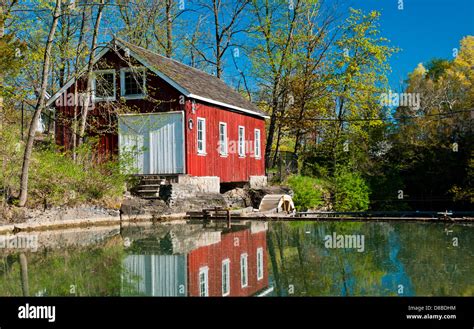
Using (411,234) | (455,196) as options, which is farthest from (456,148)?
(411,234)

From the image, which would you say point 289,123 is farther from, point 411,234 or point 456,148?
point 411,234

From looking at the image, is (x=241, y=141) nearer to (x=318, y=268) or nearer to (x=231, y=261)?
(x=231, y=261)

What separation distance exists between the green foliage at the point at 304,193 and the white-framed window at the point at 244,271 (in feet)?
56.2

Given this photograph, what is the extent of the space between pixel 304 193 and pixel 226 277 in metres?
19.7

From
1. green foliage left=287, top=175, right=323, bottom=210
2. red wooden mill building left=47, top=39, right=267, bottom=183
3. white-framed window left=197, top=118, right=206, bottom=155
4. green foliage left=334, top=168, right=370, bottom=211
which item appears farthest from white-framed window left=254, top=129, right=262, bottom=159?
white-framed window left=197, top=118, right=206, bottom=155

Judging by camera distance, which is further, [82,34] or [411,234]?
[82,34]

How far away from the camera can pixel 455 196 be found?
29.1 metres

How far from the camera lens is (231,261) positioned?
36.1 ft

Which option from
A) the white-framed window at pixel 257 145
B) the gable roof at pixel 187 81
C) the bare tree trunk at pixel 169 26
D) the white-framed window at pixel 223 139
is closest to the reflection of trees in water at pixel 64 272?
the gable roof at pixel 187 81

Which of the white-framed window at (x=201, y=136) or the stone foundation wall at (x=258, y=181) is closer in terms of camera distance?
the white-framed window at (x=201, y=136)

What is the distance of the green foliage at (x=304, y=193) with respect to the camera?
28.7 metres

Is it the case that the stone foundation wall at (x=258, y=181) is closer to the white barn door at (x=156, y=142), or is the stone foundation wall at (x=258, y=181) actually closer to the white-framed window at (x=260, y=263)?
the white barn door at (x=156, y=142)

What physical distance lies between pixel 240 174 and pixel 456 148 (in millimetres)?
11131
